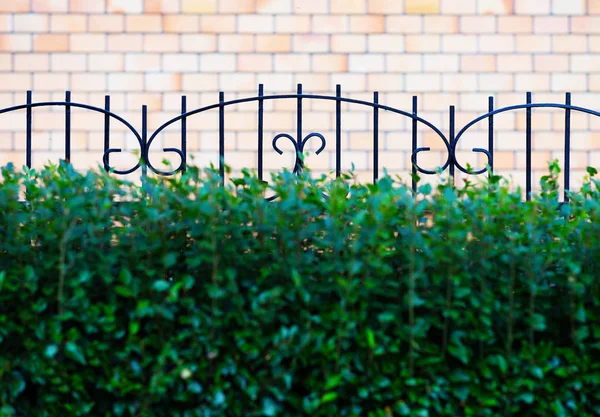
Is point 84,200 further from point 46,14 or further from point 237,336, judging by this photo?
point 46,14

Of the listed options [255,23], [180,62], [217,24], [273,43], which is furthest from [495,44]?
[180,62]

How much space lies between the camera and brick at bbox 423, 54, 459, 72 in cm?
505

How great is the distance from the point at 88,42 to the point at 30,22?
40cm

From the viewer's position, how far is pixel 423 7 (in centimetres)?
507

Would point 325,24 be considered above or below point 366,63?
above

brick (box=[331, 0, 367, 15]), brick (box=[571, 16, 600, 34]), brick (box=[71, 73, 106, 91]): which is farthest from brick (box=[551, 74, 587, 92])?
brick (box=[71, 73, 106, 91])

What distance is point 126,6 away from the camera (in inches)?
199

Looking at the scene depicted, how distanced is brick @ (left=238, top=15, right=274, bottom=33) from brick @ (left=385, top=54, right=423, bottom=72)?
807 mm

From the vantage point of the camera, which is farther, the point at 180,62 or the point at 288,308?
the point at 180,62

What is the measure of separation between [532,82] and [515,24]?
40cm

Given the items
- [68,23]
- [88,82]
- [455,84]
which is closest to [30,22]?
[68,23]

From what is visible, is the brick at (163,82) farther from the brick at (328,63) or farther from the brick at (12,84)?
the brick at (328,63)

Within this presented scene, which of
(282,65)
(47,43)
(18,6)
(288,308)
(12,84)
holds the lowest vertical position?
(288,308)

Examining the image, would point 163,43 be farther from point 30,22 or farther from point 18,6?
point 18,6
